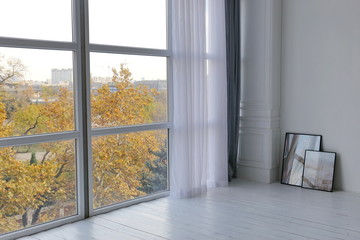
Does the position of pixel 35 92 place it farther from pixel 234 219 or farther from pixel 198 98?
pixel 234 219

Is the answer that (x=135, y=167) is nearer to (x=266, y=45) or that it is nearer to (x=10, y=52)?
(x=10, y=52)

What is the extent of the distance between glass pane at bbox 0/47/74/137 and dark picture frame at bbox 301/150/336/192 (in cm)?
280

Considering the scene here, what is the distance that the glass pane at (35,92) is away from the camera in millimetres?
3506

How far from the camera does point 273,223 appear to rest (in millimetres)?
3869

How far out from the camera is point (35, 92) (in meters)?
3.68

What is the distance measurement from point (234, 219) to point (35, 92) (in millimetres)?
2075

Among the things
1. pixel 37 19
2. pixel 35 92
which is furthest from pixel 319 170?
pixel 37 19

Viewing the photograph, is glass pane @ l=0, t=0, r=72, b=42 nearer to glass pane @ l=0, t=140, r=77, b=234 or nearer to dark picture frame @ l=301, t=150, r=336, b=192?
glass pane @ l=0, t=140, r=77, b=234

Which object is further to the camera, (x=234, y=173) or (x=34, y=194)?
(x=234, y=173)

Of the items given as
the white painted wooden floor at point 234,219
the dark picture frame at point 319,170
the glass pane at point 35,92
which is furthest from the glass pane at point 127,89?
the dark picture frame at point 319,170

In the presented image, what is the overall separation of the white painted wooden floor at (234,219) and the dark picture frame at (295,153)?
37 cm

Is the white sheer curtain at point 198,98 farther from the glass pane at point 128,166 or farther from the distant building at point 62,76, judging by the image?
the distant building at point 62,76

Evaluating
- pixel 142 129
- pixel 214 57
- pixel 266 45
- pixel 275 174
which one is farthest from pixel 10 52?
pixel 275 174

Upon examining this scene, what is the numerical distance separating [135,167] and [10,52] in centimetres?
168
